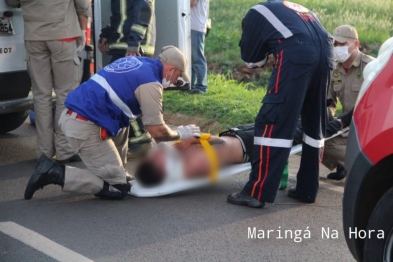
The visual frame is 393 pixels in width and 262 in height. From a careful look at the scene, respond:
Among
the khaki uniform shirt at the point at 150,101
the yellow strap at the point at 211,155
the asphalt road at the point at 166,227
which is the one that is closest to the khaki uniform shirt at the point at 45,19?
the asphalt road at the point at 166,227

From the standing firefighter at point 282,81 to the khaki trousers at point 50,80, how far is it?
179cm

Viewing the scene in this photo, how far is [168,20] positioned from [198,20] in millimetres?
1950

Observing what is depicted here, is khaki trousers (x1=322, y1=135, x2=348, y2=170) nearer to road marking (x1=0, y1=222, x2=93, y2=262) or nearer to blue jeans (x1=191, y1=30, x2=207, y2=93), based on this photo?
road marking (x1=0, y1=222, x2=93, y2=262)

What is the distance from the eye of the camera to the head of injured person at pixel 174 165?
17.8 ft

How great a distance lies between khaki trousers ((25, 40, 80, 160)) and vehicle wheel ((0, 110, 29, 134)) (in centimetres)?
101

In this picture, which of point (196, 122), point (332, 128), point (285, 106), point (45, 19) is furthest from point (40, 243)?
point (196, 122)

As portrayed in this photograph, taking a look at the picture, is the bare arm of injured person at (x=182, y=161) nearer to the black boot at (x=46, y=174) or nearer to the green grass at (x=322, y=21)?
the black boot at (x=46, y=174)

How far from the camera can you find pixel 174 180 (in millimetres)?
5457

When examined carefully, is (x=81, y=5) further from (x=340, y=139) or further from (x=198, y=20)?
(x=198, y=20)

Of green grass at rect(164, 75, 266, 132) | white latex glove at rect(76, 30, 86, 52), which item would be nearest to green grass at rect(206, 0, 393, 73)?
green grass at rect(164, 75, 266, 132)

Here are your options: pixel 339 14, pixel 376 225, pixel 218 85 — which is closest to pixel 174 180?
pixel 376 225

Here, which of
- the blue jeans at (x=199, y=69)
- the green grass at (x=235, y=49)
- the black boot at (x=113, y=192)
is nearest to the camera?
the black boot at (x=113, y=192)

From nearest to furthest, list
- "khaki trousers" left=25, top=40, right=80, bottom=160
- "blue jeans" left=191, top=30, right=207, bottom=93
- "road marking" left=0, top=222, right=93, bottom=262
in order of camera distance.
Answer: "road marking" left=0, top=222, right=93, bottom=262
"khaki trousers" left=25, top=40, right=80, bottom=160
"blue jeans" left=191, top=30, right=207, bottom=93

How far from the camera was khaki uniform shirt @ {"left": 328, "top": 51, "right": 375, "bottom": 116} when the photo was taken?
19.6 feet
